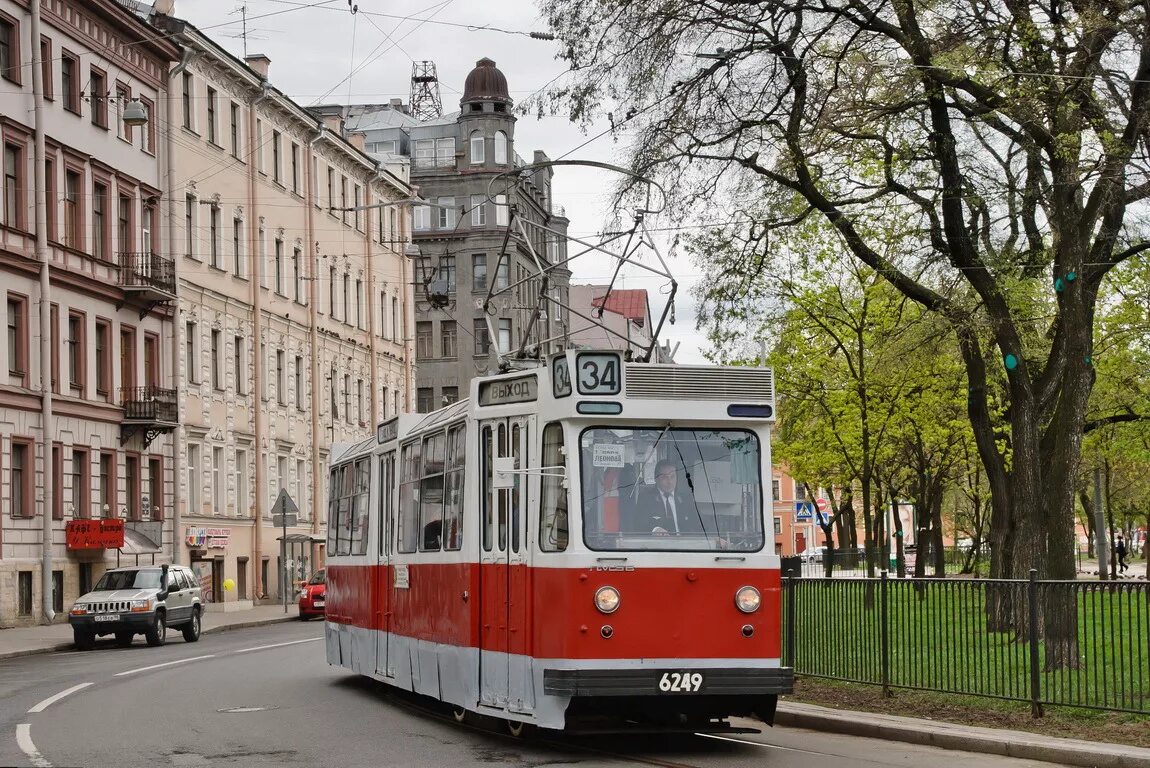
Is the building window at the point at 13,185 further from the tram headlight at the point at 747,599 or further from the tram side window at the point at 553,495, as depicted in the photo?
the tram headlight at the point at 747,599

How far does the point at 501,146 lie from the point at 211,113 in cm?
4027

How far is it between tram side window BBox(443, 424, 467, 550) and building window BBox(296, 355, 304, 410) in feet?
150

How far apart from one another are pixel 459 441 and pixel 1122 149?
8.02 meters

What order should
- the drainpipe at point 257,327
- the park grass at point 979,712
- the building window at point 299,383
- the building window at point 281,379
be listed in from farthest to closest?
the building window at point 299,383, the building window at point 281,379, the drainpipe at point 257,327, the park grass at point 979,712

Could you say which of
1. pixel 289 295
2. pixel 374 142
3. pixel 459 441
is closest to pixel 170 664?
pixel 459 441

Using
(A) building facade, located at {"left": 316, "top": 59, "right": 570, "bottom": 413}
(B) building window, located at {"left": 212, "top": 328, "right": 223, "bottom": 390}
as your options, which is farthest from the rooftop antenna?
(B) building window, located at {"left": 212, "top": 328, "right": 223, "bottom": 390}

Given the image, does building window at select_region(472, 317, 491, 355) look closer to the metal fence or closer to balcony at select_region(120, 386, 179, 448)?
balcony at select_region(120, 386, 179, 448)

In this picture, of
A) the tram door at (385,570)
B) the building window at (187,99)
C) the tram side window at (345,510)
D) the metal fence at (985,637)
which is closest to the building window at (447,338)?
the building window at (187,99)

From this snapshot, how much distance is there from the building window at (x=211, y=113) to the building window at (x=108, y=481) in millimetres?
12185

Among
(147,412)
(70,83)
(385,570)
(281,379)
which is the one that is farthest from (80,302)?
(385,570)

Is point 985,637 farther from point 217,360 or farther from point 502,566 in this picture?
point 217,360

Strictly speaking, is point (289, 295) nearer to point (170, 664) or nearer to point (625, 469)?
point (170, 664)

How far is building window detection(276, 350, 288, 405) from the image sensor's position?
5862cm

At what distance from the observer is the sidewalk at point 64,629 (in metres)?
32.7
